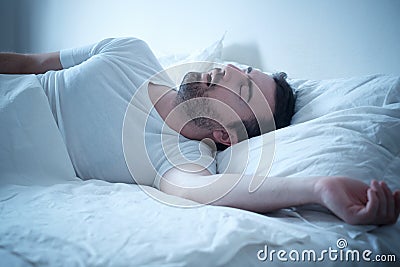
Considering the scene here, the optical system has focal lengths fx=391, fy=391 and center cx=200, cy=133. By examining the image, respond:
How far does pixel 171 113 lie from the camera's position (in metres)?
1.17

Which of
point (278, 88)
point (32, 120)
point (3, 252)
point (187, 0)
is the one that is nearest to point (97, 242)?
point (3, 252)

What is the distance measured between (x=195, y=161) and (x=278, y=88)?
34 cm

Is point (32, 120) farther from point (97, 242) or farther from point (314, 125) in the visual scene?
point (314, 125)

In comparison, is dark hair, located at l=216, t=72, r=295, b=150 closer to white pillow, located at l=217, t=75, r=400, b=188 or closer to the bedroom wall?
white pillow, located at l=217, t=75, r=400, b=188

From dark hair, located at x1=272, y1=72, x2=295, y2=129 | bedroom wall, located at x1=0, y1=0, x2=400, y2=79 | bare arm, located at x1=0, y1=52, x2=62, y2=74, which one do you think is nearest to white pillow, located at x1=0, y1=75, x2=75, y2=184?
bare arm, located at x1=0, y1=52, x2=62, y2=74

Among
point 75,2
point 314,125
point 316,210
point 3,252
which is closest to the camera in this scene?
point 3,252

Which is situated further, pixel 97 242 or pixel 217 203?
pixel 217 203

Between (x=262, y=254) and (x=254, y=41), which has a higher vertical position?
(x=254, y=41)

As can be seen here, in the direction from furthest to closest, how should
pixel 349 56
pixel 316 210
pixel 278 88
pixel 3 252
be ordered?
pixel 349 56, pixel 278 88, pixel 316 210, pixel 3 252

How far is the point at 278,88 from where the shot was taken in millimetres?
1129

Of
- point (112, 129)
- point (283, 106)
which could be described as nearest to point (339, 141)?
point (283, 106)

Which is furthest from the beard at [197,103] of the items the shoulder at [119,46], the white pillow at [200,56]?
the white pillow at [200,56]

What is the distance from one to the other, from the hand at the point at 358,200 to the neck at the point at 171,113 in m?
0.52

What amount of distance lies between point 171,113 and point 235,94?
20 centimetres
